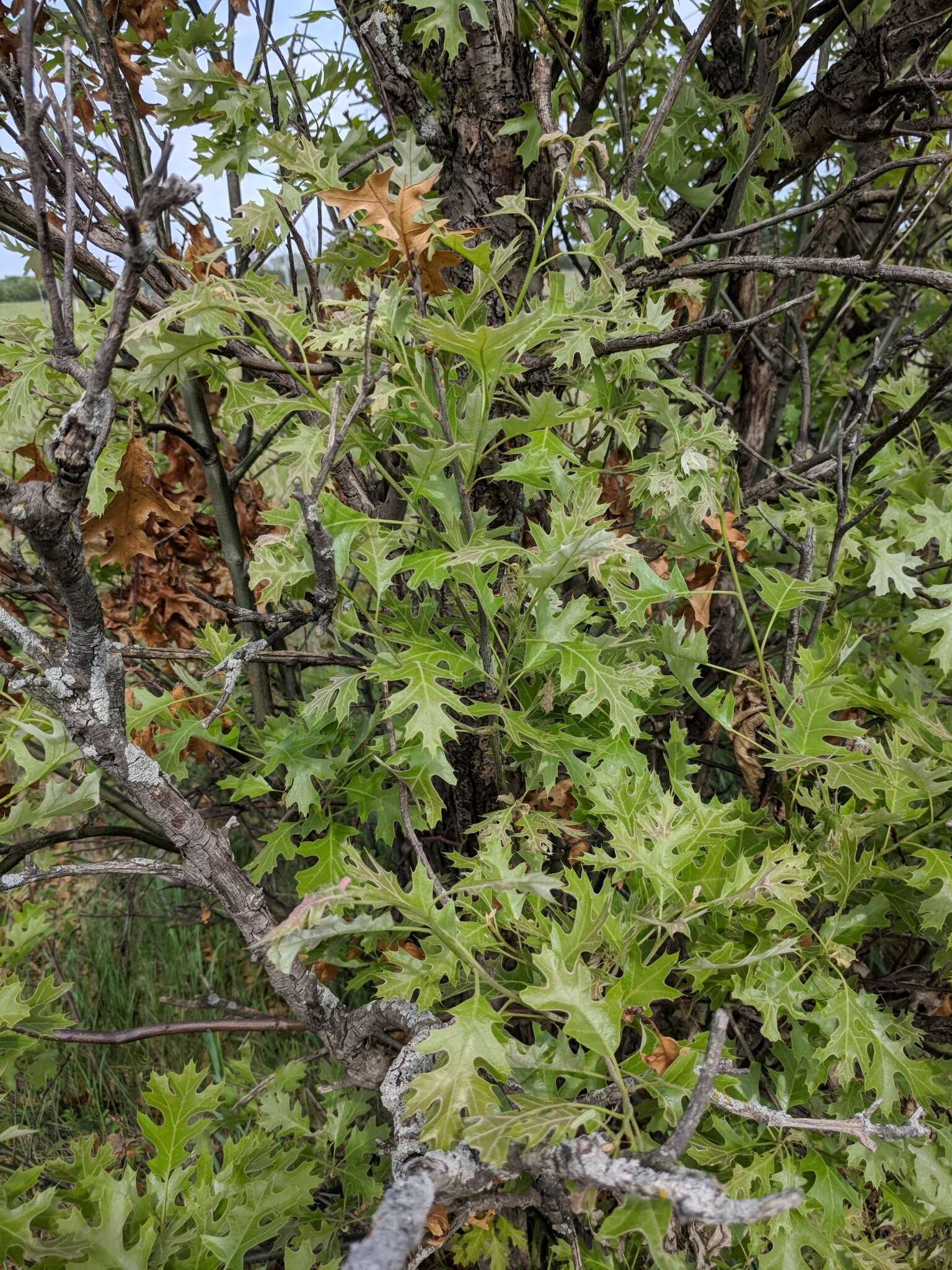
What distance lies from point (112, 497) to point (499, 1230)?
155cm

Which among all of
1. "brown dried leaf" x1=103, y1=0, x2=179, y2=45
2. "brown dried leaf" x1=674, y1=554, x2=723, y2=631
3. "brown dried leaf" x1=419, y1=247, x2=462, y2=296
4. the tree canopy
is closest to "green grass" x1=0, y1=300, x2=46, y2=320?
the tree canopy

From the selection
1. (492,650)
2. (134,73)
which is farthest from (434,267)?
(134,73)

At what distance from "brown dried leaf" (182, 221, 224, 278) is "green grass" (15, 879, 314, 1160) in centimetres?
159

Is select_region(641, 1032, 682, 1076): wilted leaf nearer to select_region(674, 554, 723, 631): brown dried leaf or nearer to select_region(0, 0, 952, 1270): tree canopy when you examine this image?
select_region(0, 0, 952, 1270): tree canopy

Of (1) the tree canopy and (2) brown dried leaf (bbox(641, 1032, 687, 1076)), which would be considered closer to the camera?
(1) the tree canopy

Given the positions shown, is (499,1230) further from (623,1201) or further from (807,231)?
(807,231)

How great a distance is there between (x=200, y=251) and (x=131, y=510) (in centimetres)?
62

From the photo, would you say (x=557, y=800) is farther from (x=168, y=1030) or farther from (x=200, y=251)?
(x=200, y=251)

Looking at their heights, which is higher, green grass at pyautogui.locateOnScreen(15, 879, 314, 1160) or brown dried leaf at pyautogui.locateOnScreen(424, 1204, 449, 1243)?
brown dried leaf at pyautogui.locateOnScreen(424, 1204, 449, 1243)

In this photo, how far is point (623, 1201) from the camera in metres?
0.83

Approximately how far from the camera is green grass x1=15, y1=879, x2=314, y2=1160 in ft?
8.05

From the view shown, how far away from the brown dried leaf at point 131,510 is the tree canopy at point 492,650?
14mm

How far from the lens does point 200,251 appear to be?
1.89 m

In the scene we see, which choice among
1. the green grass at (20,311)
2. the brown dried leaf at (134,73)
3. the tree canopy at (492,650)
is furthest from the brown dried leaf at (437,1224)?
the brown dried leaf at (134,73)
